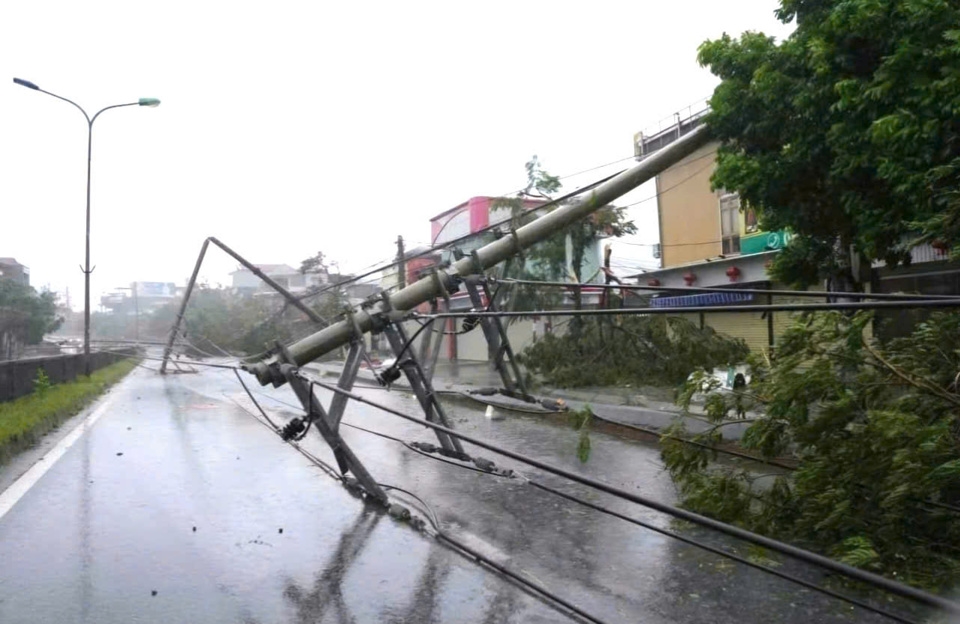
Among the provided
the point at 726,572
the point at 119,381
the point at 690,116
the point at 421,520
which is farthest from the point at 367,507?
the point at 119,381

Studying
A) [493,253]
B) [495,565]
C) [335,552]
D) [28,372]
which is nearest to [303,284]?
[28,372]

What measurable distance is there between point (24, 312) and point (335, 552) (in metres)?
22.0

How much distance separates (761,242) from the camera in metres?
18.1

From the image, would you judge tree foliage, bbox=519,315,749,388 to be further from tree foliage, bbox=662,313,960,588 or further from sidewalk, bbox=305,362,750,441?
tree foliage, bbox=662,313,960,588

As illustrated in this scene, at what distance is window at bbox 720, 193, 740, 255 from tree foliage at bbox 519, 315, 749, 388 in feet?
22.5

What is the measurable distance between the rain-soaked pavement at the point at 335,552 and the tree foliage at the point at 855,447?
1.39ft

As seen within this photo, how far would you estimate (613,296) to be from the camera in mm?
17828

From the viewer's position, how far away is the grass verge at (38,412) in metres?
10.5

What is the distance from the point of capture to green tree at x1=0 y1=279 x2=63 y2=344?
858 inches

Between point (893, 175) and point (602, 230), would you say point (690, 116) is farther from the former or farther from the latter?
point (893, 175)

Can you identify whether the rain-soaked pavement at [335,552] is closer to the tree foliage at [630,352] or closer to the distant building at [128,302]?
the tree foliage at [630,352]

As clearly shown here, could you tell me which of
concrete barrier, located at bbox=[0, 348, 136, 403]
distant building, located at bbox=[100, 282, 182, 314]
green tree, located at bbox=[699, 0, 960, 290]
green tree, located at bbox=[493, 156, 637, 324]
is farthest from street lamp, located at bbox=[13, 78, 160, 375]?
distant building, located at bbox=[100, 282, 182, 314]

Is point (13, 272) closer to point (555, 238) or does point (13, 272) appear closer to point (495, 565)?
point (555, 238)

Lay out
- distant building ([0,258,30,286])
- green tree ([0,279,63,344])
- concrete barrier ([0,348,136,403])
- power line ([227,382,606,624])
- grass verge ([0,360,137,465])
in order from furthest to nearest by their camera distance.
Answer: distant building ([0,258,30,286])
green tree ([0,279,63,344])
concrete barrier ([0,348,136,403])
grass verge ([0,360,137,465])
power line ([227,382,606,624])
